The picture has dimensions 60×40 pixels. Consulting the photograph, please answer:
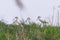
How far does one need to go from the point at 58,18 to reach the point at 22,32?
249cm

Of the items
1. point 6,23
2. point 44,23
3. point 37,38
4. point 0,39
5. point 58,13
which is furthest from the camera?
point 6,23

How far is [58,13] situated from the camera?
18.0ft

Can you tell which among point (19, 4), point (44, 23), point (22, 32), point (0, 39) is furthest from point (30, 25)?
point (19, 4)

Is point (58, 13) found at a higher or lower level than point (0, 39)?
higher

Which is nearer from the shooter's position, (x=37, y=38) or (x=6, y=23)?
(x=37, y=38)

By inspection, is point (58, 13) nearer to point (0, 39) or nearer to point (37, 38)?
point (0, 39)

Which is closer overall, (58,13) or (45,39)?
(45,39)

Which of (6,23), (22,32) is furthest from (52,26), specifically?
(22,32)

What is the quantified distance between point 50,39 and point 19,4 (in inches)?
32.1

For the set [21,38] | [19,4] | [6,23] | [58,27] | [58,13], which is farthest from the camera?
[6,23]

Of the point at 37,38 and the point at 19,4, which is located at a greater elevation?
the point at 19,4

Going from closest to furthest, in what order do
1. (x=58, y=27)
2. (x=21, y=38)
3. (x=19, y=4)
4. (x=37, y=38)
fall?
1. (x=19, y=4)
2. (x=37, y=38)
3. (x=21, y=38)
4. (x=58, y=27)

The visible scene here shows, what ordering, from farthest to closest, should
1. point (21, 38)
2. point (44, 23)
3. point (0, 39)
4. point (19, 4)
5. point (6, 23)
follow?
1. point (6, 23)
2. point (44, 23)
3. point (0, 39)
4. point (21, 38)
5. point (19, 4)

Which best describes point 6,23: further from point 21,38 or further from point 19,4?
point 19,4
